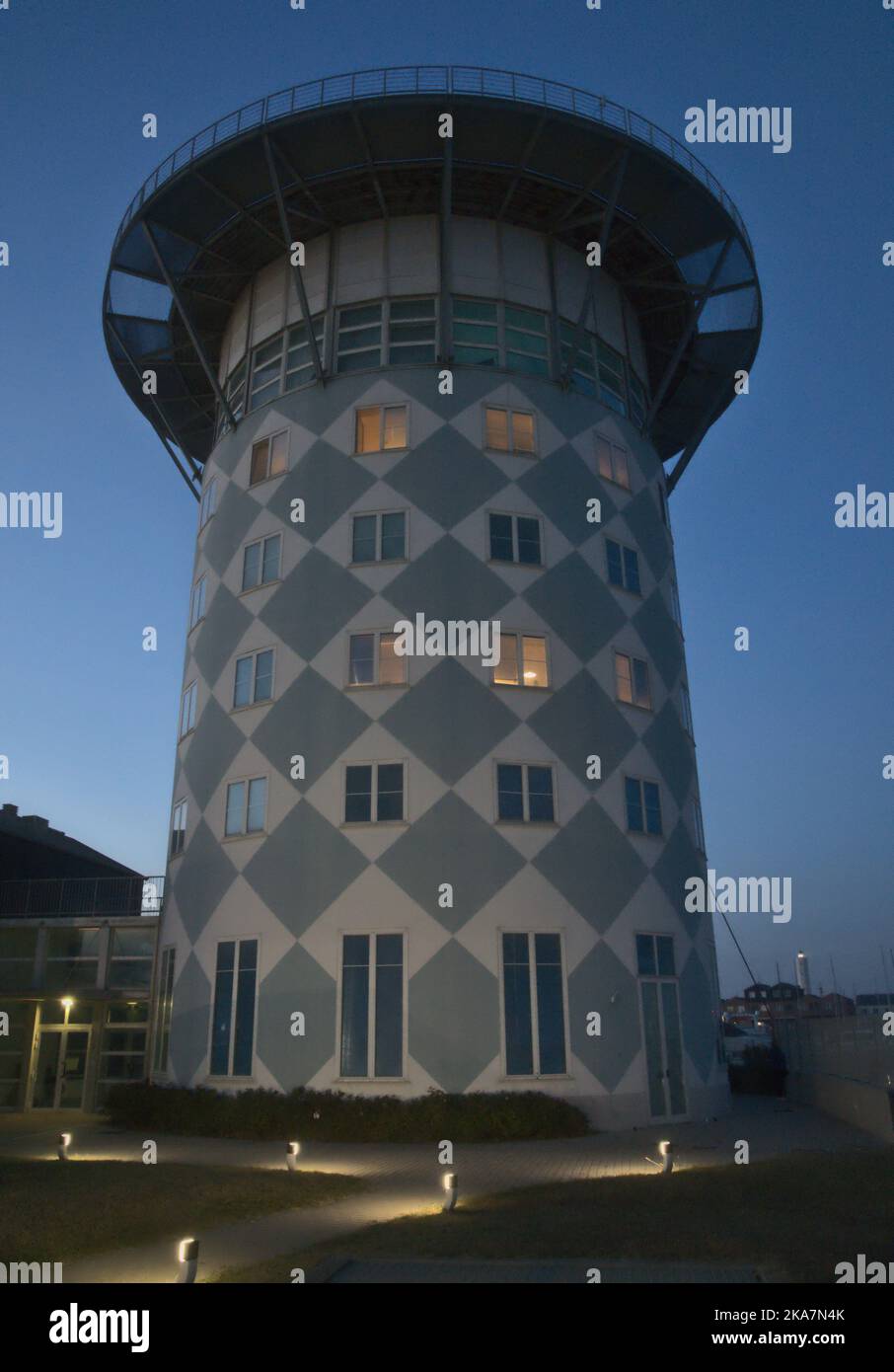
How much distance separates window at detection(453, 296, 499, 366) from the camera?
28.8m

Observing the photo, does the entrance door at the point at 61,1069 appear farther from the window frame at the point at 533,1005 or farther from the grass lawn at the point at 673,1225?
the grass lawn at the point at 673,1225

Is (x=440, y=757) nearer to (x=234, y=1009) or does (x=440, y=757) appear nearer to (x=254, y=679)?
(x=254, y=679)

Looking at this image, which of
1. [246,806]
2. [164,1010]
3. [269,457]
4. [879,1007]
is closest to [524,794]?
[246,806]

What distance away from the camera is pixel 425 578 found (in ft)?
86.6

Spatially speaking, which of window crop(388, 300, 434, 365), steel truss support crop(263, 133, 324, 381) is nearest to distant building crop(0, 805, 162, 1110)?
steel truss support crop(263, 133, 324, 381)

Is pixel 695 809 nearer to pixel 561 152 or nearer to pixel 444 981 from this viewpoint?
pixel 444 981

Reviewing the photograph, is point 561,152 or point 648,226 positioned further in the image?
point 648,226

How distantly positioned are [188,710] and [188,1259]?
22.4m

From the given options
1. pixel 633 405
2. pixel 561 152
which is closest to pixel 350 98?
pixel 561 152

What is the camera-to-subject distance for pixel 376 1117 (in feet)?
70.8

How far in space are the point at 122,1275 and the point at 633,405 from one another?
92.7 ft

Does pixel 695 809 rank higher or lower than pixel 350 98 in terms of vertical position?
lower

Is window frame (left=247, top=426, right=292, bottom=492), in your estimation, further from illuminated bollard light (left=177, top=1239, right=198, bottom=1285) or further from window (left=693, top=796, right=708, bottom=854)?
illuminated bollard light (left=177, top=1239, right=198, bottom=1285)
